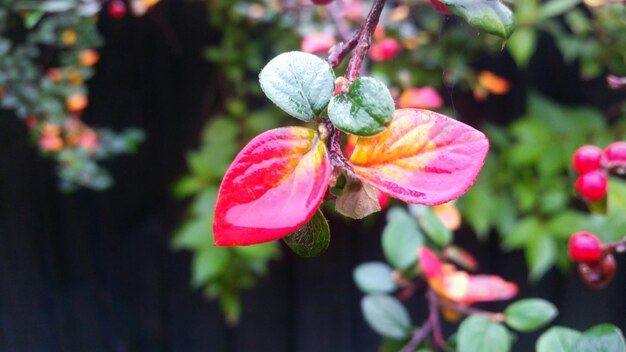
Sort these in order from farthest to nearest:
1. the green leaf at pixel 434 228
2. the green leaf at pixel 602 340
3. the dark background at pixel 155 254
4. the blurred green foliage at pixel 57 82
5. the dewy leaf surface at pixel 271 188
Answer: the dark background at pixel 155 254
the blurred green foliage at pixel 57 82
the green leaf at pixel 434 228
the green leaf at pixel 602 340
the dewy leaf surface at pixel 271 188

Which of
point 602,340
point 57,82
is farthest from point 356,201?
point 57,82

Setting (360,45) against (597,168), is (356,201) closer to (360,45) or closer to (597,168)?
(360,45)

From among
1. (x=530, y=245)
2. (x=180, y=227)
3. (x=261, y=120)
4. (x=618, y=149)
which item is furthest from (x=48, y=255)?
(x=618, y=149)

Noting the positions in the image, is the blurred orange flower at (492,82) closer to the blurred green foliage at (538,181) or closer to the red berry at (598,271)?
the blurred green foliage at (538,181)

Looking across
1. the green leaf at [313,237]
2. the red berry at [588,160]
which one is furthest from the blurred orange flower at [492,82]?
the green leaf at [313,237]

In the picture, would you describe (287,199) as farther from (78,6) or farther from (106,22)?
(106,22)

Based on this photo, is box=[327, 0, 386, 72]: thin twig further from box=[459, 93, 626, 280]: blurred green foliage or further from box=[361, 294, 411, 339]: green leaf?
box=[459, 93, 626, 280]: blurred green foliage
